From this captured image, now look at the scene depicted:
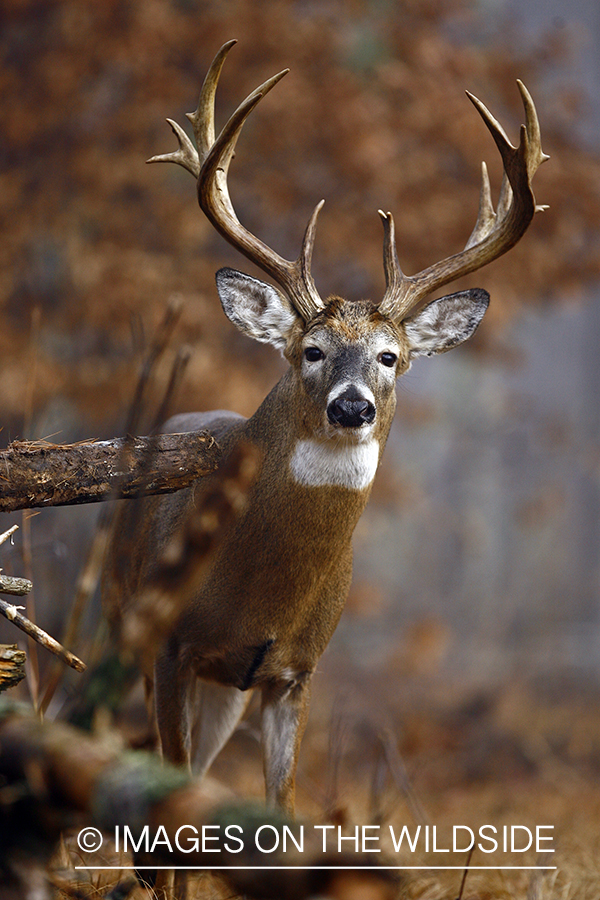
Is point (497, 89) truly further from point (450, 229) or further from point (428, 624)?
point (428, 624)

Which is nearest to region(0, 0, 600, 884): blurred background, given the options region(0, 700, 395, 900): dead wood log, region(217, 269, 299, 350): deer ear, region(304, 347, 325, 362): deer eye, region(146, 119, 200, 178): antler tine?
region(146, 119, 200, 178): antler tine

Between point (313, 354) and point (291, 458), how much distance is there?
18.5 inches

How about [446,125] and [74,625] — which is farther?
[446,125]

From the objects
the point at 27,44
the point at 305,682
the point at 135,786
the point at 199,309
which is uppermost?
the point at 27,44

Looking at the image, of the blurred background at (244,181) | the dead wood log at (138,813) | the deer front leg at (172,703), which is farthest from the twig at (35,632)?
the blurred background at (244,181)

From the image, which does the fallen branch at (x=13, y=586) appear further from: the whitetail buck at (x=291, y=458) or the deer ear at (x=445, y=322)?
the deer ear at (x=445, y=322)

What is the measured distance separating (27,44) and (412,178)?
3.40m

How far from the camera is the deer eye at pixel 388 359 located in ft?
12.6

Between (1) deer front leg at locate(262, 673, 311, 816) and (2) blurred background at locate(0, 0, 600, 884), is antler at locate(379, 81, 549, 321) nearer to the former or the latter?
(1) deer front leg at locate(262, 673, 311, 816)

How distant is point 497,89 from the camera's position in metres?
8.60

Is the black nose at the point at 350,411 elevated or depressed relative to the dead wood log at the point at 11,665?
elevated

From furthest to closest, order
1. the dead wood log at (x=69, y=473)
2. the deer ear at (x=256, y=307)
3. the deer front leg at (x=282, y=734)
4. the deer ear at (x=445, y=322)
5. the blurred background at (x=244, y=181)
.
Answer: the blurred background at (x=244, y=181)
the deer ear at (x=445, y=322)
the deer ear at (x=256, y=307)
the deer front leg at (x=282, y=734)
the dead wood log at (x=69, y=473)

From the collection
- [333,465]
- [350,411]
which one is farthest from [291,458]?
[350,411]

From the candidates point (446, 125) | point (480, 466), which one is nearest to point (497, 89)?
point (446, 125)
